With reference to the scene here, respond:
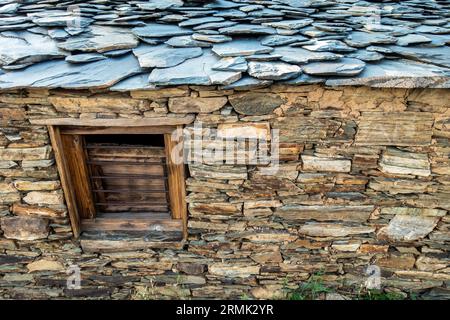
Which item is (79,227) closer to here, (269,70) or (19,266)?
(19,266)

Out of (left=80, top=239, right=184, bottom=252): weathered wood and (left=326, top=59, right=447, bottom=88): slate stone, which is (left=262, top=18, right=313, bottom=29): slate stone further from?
(left=80, top=239, right=184, bottom=252): weathered wood

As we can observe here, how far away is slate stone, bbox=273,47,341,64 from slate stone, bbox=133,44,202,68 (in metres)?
0.61

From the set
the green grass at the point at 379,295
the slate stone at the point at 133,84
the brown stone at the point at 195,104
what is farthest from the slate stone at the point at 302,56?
the green grass at the point at 379,295

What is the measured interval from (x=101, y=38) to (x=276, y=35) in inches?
53.0

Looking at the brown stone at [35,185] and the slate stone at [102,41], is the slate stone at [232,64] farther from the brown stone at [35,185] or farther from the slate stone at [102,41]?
the brown stone at [35,185]

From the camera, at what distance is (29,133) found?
2.74 m

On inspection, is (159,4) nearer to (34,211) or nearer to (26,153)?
(26,153)

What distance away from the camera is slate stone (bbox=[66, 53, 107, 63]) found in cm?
246

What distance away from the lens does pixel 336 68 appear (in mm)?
2336

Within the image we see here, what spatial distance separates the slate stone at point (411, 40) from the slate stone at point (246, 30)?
0.96 m

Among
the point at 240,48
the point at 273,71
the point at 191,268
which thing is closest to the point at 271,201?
the point at 191,268

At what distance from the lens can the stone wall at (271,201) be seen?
2613 millimetres

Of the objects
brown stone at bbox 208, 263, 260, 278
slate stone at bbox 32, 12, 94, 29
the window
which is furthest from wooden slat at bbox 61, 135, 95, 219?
brown stone at bbox 208, 263, 260, 278

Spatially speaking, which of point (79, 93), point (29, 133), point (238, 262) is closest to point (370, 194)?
point (238, 262)
